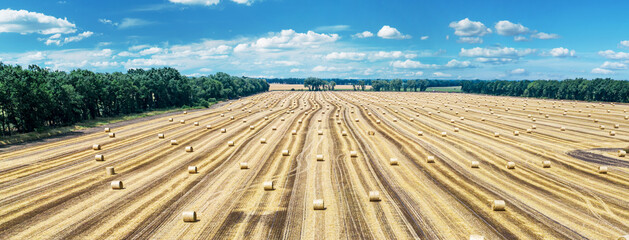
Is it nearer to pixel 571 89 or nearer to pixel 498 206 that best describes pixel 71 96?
pixel 498 206

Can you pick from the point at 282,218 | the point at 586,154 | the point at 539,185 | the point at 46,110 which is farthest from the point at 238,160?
the point at 46,110

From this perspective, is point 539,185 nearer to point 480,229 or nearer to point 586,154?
point 480,229

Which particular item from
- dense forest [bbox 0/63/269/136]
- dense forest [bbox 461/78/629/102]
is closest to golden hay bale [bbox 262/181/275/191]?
dense forest [bbox 0/63/269/136]

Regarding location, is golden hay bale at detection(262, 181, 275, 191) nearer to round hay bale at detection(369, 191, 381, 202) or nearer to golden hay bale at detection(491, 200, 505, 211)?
round hay bale at detection(369, 191, 381, 202)

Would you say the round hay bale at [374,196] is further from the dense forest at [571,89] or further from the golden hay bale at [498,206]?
the dense forest at [571,89]

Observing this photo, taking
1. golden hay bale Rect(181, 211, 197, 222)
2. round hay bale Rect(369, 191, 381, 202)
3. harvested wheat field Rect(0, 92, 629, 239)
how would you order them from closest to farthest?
harvested wheat field Rect(0, 92, 629, 239), golden hay bale Rect(181, 211, 197, 222), round hay bale Rect(369, 191, 381, 202)

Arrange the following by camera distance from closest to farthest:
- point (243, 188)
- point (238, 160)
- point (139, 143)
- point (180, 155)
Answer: point (243, 188)
point (238, 160)
point (180, 155)
point (139, 143)
